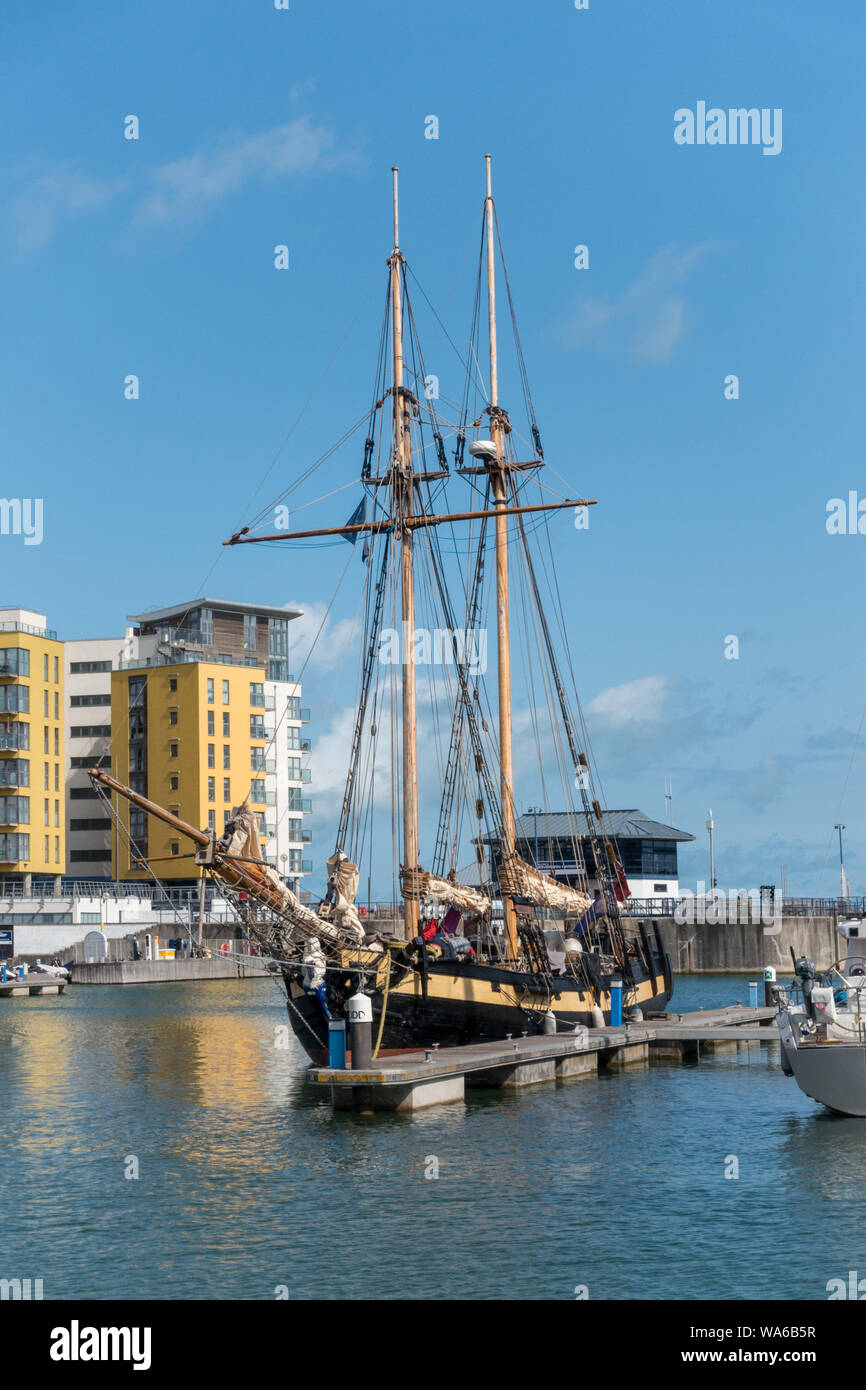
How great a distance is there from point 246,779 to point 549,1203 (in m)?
120

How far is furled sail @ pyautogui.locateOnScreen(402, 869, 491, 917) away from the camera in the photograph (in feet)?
157

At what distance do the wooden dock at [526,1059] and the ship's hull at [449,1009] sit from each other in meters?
0.95

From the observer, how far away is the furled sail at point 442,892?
1886 inches

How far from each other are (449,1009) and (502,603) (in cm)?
1838

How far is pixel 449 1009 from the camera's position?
4384cm

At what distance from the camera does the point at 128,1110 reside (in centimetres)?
3984

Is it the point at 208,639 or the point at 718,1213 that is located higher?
the point at 208,639

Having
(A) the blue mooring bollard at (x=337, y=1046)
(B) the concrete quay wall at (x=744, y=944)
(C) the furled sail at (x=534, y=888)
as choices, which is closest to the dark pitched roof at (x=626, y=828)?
(B) the concrete quay wall at (x=744, y=944)

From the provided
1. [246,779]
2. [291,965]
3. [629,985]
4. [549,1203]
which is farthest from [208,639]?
[549,1203]

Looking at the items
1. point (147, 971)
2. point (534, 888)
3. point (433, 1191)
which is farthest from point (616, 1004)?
point (147, 971)

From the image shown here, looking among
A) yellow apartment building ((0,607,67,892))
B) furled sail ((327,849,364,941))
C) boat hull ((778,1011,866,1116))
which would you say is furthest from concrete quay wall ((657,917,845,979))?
boat hull ((778,1011,866,1116))
